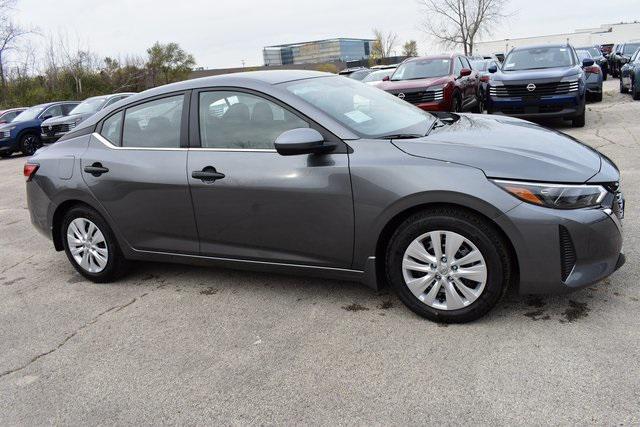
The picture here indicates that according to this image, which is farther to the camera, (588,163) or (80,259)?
(80,259)

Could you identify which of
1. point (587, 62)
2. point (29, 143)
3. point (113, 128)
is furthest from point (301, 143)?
point (29, 143)

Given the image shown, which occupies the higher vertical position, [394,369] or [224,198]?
[224,198]

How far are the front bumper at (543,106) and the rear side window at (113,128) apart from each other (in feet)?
26.6

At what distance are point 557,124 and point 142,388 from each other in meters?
11.1

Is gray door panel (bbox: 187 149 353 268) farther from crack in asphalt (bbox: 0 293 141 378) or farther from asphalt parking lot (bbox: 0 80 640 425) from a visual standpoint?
crack in asphalt (bbox: 0 293 141 378)

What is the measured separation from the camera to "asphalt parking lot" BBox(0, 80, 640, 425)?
8.79 feet

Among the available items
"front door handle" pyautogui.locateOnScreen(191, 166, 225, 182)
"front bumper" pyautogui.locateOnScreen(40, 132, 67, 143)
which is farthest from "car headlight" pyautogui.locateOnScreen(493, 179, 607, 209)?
"front bumper" pyautogui.locateOnScreen(40, 132, 67, 143)

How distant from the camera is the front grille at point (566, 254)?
3.08 metres

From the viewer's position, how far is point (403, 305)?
3750mm

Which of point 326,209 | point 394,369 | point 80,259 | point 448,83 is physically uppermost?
point 448,83

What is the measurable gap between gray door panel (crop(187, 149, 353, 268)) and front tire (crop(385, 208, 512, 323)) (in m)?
0.37

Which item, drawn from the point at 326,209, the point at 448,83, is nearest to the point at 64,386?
the point at 326,209

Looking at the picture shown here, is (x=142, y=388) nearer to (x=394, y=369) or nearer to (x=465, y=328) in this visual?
(x=394, y=369)

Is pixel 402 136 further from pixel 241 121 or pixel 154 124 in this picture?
pixel 154 124
